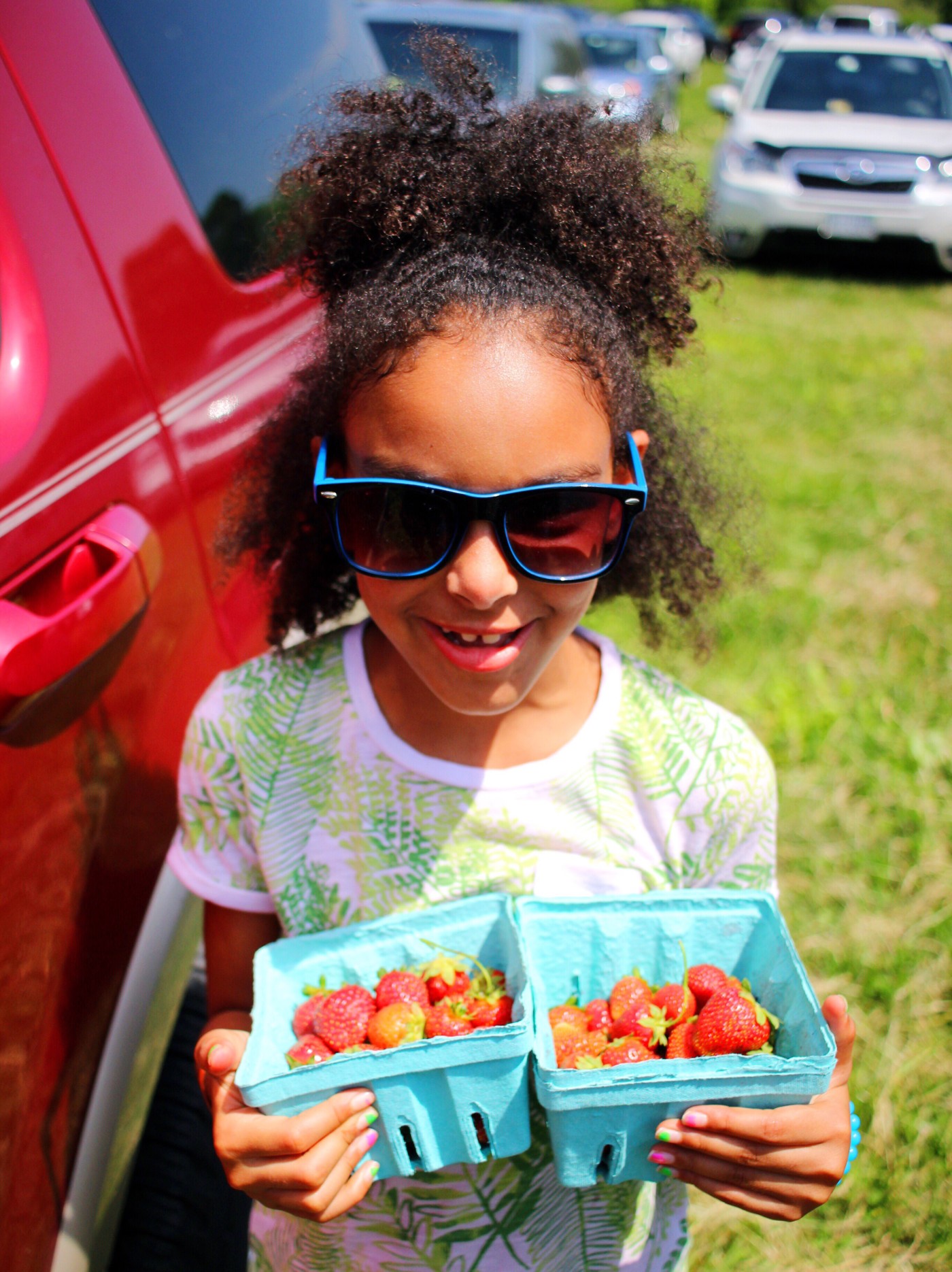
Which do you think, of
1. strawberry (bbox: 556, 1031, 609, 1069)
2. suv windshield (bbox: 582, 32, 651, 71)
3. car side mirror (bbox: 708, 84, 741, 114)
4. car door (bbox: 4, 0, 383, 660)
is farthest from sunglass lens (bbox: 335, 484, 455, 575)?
suv windshield (bbox: 582, 32, 651, 71)

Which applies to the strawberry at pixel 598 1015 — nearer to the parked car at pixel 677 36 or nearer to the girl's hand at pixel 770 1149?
the girl's hand at pixel 770 1149

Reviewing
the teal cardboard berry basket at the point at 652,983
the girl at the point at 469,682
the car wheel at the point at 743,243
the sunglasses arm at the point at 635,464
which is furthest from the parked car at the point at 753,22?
the teal cardboard berry basket at the point at 652,983

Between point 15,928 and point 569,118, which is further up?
point 569,118

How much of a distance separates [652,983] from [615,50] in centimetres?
1742

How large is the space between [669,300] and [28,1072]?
1343 millimetres

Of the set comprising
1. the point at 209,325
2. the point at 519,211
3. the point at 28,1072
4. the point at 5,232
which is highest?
the point at 5,232

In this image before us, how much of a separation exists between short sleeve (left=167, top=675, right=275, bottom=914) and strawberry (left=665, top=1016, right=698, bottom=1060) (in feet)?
2.03

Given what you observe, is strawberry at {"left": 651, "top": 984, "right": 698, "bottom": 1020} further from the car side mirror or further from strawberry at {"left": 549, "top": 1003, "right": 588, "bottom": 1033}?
the car side mirror

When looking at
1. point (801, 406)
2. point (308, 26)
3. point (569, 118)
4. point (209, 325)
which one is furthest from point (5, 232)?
point (801, 406)

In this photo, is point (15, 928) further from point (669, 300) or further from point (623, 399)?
point (669, 300)

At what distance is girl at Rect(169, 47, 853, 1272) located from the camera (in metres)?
1.23

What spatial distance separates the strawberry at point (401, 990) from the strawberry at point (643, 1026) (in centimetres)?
26

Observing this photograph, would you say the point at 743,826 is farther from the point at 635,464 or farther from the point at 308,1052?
the point at 308,1052

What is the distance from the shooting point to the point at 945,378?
6.53 metres
